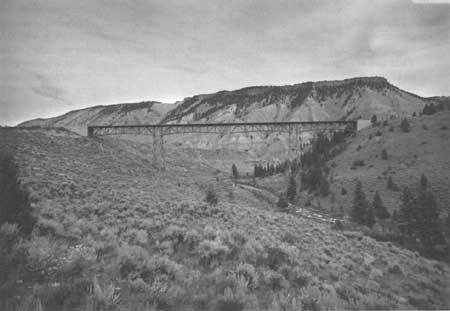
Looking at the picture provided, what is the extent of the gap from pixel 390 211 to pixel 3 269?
42.8 metres

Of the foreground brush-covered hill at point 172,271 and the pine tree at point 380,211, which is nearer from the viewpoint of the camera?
the foreground brush-covered hill at point 172,271

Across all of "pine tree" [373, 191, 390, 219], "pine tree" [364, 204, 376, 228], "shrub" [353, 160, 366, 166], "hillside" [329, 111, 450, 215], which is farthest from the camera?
"shrub" [353, 160, 366, 166]

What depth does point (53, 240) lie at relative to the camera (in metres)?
4.86

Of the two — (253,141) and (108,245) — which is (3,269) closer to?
(108,245)

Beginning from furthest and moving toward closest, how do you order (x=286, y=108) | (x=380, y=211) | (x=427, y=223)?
(x=286, y=108) < (x=380, y=211) < (x=427, y=223)

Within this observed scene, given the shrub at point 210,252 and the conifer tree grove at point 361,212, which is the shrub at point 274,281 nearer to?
the shrub at point 210,252

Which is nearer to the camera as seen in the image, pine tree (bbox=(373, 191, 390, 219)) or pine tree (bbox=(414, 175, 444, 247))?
pine tree (bbox=(414, 175, 444, 247))

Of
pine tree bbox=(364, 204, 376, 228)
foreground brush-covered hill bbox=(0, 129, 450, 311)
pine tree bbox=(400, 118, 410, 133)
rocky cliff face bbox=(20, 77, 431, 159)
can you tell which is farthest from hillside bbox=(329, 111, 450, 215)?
rocky cliff face bbox=(20, 77, 431, 159)

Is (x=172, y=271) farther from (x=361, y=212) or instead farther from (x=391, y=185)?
(x=391, y=185)

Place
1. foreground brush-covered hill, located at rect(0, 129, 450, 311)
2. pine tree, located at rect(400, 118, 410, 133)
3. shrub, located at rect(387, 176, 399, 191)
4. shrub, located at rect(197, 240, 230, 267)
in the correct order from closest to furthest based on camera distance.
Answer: foreground brush-covered hill, located at rect(0, 129, 450, 311) < shrub, located at rect(197, 240, 230, 267) < shrub, located at rect(387, 176, 399, 191) < pine tree, located at rect(400, 118, 410, 133)

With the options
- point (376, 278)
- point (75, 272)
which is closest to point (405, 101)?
point (376, 278)

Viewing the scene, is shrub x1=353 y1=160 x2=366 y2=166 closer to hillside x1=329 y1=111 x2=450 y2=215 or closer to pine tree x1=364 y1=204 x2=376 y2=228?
hillside x1=329 y1=111 x2=450 y2=215

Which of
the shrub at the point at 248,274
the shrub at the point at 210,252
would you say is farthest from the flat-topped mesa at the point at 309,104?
the shrub at the point at 248,274

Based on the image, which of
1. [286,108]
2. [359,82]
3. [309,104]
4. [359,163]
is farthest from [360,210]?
[359,82]
